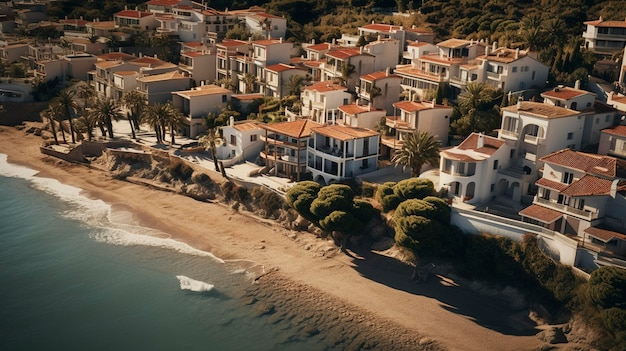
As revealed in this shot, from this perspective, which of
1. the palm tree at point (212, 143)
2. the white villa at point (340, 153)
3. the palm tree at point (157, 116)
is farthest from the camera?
the palm tree at point (157, 116)

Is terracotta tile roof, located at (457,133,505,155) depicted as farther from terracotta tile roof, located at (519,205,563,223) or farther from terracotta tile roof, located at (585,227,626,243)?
terracotta tile roof, located at (585,227,626,243)

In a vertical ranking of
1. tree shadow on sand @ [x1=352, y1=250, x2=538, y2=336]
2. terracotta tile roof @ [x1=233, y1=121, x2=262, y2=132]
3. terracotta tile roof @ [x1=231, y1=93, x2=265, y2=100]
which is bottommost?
tree shadow on sand @ [x1=352, y1=250, x2=538, y2=336]

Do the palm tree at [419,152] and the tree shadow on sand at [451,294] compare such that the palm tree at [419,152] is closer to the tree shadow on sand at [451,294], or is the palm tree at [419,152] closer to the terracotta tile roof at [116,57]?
the tree shadow on sand at [451,294]

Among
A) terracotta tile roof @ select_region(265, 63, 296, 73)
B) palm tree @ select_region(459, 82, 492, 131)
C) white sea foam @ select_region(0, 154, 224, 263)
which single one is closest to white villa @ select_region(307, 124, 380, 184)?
palm tree @ select_region(459, 82, 492, 131)

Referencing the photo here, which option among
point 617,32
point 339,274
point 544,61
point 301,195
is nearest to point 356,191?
point 301,195

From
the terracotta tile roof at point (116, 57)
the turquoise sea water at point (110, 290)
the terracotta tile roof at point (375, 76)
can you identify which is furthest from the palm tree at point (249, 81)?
the turquoise sea water at point (110, 290)

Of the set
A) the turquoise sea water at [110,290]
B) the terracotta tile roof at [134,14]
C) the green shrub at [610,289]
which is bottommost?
the turquoise sea water at [110,290]

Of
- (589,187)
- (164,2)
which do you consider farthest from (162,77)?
(589,187)
